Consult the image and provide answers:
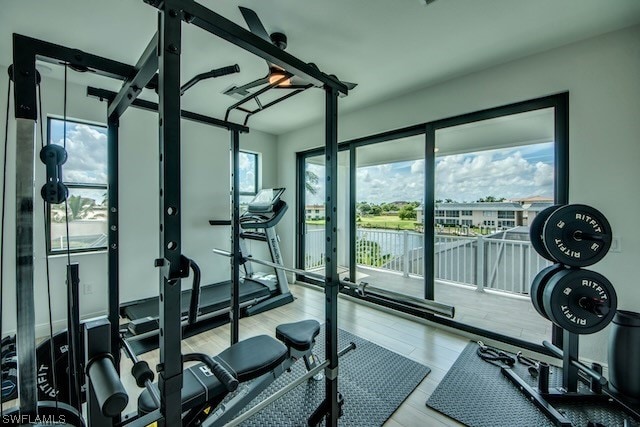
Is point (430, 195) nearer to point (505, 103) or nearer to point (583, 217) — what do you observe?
point (505, 103)

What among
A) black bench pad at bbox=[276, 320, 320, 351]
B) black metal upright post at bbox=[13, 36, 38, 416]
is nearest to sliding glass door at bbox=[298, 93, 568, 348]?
black bench pad at bbox=[276, 320, 320, 351]

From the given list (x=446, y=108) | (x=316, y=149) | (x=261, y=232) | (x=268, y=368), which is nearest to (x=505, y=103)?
(x=446, y=108)

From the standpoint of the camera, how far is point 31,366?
3.11 ft

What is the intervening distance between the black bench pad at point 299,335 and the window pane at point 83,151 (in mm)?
2720

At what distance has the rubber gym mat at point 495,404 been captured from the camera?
1633mm

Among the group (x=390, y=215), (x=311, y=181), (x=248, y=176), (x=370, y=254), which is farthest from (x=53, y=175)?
(x=370, y=254)

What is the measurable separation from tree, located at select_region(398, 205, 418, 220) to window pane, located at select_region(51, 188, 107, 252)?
3.85 m

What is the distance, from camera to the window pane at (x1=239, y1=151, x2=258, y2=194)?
434 cm

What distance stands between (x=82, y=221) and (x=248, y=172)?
2.19m

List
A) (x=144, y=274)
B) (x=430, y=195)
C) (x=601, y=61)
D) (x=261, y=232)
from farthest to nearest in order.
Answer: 1. (x=261, y=232)
2. (x=144, y=274)
3. (x=430, y=195)
4. (x=601, y=61)

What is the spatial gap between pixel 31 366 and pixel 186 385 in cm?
56

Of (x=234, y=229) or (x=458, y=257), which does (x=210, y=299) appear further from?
(x=458, y=257)

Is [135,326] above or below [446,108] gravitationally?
below

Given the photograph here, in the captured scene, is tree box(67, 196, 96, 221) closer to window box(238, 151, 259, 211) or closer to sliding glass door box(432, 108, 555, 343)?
window box(238, 151, 259, 211)
